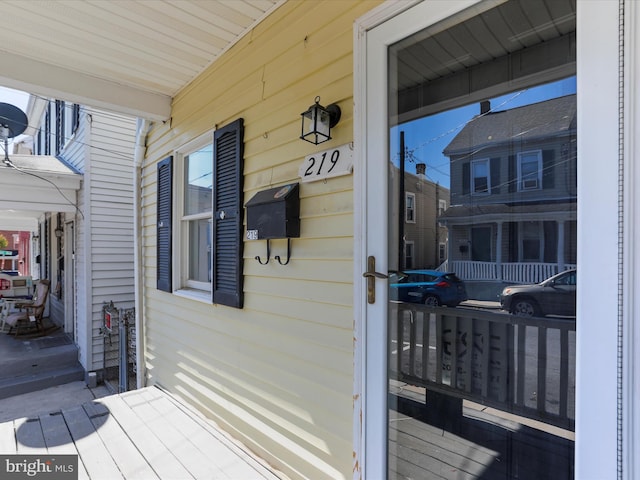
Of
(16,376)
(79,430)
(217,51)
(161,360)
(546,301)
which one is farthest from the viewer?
(16,376)

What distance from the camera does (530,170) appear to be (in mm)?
1069

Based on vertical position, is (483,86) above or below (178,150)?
below

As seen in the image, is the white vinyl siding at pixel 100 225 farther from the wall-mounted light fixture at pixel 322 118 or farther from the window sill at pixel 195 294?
the wall-mounted light fixture at pixel 322 118

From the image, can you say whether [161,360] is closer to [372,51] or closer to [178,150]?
[178,150]

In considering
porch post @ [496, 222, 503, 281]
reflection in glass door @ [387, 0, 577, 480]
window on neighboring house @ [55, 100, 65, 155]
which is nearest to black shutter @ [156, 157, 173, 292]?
reflection in glass door @ [387, 0, 577, 480]

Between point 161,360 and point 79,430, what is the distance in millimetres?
1027

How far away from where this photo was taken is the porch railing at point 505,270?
1.04m

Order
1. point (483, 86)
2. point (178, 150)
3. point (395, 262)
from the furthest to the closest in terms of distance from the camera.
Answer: point (178, 150), point (395, 262), point (483, 86)

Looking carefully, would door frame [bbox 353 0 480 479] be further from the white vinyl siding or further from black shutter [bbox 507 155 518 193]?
the white vinyl siding

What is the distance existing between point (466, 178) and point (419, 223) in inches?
9.5

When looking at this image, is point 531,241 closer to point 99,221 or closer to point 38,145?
point 99,221

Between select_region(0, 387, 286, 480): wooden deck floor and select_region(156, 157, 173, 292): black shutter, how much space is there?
41.7 inches

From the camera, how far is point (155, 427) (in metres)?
2.36

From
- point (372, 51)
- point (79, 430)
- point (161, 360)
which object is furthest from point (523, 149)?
point (161, 360)
